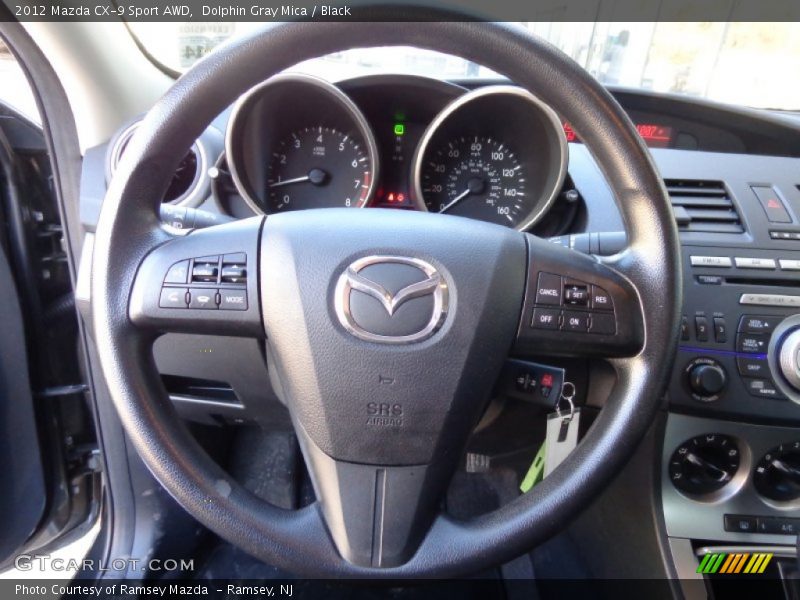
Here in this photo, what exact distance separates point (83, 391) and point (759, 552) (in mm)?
1575

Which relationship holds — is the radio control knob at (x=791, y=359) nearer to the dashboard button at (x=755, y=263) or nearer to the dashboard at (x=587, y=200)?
the dashboard at (x=587, y=200)

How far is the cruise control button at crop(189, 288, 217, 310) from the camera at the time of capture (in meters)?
0.81

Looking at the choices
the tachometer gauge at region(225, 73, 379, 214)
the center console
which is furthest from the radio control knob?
the tachometer gauge at region(225, 73, 379, 214)

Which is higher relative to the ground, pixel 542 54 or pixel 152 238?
pixel 542 54

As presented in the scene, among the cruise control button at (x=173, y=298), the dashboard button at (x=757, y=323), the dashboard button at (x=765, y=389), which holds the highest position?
the cruise control button at (x=173, y=298)

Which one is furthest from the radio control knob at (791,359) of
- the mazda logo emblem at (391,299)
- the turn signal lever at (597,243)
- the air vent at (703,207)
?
the mazda logo emblem at (391,299)

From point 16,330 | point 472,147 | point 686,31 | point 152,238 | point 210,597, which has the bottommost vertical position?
point 210,597

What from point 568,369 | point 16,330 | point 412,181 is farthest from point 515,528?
point 16,330

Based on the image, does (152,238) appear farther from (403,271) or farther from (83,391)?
(83,391)

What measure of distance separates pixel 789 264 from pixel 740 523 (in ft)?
1.73

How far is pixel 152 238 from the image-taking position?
84 cm

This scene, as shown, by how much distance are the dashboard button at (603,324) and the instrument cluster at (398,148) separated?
573mm

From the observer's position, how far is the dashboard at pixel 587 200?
44.4 inches

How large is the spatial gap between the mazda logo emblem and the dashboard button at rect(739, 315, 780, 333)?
Result: 680 millimetres
